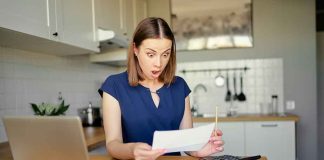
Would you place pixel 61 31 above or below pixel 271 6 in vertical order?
below

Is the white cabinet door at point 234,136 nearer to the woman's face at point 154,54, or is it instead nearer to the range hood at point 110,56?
the range hood at point 110,56

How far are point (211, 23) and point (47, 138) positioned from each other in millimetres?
2867

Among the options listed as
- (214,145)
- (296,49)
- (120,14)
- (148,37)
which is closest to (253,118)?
(296,49)

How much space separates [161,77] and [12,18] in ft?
2.37

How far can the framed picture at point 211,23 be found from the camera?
3361mm

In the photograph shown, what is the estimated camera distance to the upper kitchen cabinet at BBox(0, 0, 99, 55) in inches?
54.1

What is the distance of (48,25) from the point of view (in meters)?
1.65

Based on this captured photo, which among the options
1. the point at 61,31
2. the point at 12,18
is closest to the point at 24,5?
the point at 12,18

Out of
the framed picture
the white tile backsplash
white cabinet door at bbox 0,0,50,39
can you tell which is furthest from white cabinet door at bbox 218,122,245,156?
white cabinet door at bbox 0,0,50,39

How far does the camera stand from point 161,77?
1245 millimetres

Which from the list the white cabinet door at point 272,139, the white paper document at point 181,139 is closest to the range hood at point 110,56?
the white cabinet door at point 272,139

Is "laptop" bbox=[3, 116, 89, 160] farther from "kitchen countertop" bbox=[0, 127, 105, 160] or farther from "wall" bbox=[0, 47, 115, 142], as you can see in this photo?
"wall" bbox=[0, 47, 115, 142]

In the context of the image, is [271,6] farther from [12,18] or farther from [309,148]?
[12,18]

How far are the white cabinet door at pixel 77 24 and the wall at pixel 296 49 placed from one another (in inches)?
74.4
